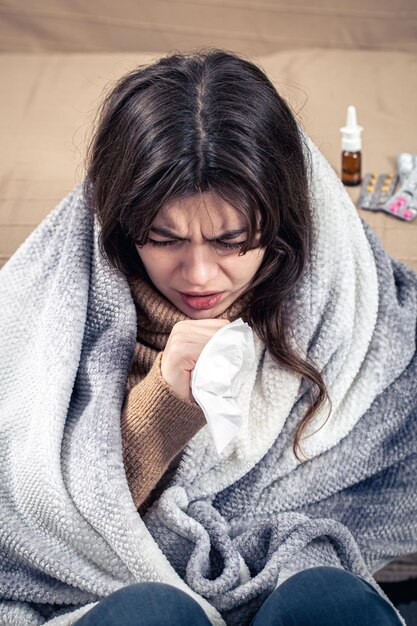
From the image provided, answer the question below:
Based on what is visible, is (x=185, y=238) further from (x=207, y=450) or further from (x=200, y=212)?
(x=207, y=450)

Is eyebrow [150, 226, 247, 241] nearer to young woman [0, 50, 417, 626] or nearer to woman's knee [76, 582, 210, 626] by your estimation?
young woman [0, 50, 417, 626]

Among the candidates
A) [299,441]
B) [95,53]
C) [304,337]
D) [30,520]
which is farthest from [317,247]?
[95,53]

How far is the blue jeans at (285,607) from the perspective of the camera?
0.86 meters

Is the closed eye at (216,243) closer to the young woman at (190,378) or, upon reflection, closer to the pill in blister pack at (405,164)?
the young woman at (190,378)

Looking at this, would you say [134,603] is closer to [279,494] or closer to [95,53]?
[279,494]

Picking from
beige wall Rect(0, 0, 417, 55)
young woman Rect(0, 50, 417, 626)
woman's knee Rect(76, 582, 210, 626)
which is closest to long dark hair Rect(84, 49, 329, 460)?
young woman Rect(0, 50, 417, 626)

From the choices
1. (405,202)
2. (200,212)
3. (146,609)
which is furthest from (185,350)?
(405,202)

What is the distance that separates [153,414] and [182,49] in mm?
1171

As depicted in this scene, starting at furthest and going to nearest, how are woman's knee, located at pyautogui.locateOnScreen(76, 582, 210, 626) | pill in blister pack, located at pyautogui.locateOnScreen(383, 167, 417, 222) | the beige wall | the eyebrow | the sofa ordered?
the beige wall, the sofa, pill in blister pack, located at pyautogui.locateOnScreen(383, 167, 417, 222), the eyebrow, woman's knee, located at pyautogui.locateOnScreen(76, 582, 210, 626)

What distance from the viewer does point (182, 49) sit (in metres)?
1.96

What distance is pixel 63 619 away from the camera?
98 centimetres

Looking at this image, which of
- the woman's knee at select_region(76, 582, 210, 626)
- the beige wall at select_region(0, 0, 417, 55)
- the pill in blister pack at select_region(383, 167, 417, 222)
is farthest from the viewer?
A: the beige wall at select_region(0, 0, 417, 55)

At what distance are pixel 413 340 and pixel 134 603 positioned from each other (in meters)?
0.50

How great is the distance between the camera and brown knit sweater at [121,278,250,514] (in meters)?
1.01
